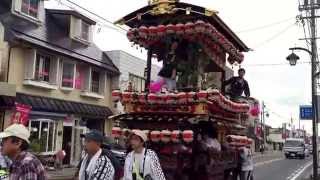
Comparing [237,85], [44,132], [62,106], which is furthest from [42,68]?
[237,85]

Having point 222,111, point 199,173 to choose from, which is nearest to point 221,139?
point 222,111

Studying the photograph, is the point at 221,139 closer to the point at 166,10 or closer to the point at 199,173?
the point at 199,173

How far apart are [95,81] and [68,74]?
13.1 feet

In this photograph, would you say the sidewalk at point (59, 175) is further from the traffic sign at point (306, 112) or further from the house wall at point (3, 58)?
the traffic sign at point (306, 112)

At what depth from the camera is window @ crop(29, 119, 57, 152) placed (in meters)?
25.9

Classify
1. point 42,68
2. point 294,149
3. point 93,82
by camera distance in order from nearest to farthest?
1. point 42,68
2. point 93,82
3. point 294,149

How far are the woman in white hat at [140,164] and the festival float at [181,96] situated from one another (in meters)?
1.95

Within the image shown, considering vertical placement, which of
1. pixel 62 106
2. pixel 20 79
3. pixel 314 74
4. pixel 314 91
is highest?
pixel 314 74

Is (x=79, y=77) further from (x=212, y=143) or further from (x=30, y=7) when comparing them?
(x=212, y=143)

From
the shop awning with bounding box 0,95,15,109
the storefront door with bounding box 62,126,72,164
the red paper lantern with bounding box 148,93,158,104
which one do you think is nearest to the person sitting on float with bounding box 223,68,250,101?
the red paper lantern with bounding box 148,93,158,104

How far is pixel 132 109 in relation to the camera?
9242 mm

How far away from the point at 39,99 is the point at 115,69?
9.13 meters

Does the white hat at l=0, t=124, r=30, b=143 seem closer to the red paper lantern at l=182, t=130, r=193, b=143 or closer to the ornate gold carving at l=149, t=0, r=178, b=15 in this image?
the red paper lantern at l=182, t=130, r=193, b=143

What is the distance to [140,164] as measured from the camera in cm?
629
